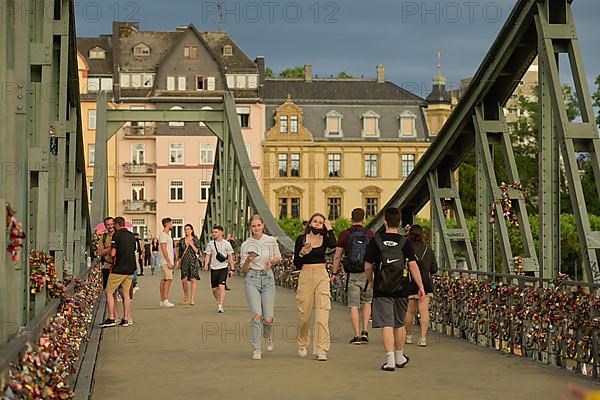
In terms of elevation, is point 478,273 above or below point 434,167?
below

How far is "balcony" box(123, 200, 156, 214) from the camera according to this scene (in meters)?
91.4

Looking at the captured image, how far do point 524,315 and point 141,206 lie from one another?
3091 inches

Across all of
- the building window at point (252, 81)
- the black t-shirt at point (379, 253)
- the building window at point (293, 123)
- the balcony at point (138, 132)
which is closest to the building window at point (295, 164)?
the building window at point (293, 123)

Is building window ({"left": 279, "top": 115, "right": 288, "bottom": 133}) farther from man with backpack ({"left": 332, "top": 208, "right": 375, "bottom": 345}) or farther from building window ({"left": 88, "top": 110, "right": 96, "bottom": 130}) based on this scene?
man with backpack ({"left": 332, "top": 208, "right": 375, "bottom": 345})

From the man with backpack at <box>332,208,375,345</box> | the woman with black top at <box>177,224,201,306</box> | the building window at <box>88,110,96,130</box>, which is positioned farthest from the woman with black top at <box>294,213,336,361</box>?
the building window at <box>88,110,96,130</box>

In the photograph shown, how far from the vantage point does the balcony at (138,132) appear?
91438 millimetres

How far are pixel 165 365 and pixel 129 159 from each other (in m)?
79.1

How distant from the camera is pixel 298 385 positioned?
38.1 ft

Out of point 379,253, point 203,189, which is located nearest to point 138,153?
point 203,189

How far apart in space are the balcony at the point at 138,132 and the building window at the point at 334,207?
13.3 m

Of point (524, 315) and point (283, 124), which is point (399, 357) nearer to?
point (524, 315)

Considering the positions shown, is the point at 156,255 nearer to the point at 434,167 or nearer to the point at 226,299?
the point at 226,299

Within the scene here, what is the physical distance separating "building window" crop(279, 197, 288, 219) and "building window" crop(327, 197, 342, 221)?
311 centimetres

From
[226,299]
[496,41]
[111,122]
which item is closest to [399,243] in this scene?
[496,41]
